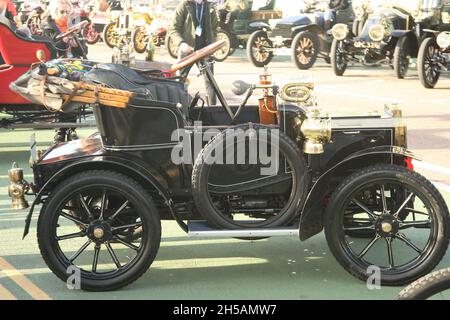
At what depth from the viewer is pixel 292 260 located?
6023mm

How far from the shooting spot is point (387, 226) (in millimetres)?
5359

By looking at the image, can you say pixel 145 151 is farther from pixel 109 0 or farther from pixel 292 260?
pixel 109 0

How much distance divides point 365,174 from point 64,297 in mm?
2006

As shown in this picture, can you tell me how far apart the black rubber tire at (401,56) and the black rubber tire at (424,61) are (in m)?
0.99

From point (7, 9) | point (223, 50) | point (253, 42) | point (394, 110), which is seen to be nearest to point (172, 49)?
point (223, 50)

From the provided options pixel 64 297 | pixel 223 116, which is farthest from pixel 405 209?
pixel 64 297

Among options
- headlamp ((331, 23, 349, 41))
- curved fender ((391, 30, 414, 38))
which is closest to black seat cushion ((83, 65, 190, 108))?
curved fender ((391, 30, 414, 38))

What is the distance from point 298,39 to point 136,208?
48.8 feet

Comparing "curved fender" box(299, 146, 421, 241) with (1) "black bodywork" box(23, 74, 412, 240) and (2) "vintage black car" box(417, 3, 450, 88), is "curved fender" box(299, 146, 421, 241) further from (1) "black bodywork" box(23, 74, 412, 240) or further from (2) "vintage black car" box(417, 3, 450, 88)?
(2) "vintage black car" box(417, 3, 450, 88)

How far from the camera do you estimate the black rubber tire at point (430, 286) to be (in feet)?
10.6

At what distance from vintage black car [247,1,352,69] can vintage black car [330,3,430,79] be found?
148 centimetres

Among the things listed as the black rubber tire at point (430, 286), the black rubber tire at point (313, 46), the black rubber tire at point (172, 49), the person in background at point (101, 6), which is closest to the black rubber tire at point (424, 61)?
the black rubber tire at point (313, 46)

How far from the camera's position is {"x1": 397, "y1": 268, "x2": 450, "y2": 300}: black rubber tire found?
3230mm

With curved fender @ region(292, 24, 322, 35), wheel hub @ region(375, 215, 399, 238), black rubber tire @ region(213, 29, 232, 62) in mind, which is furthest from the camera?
black rubber tire @ region(213, 29, 232, 62)
